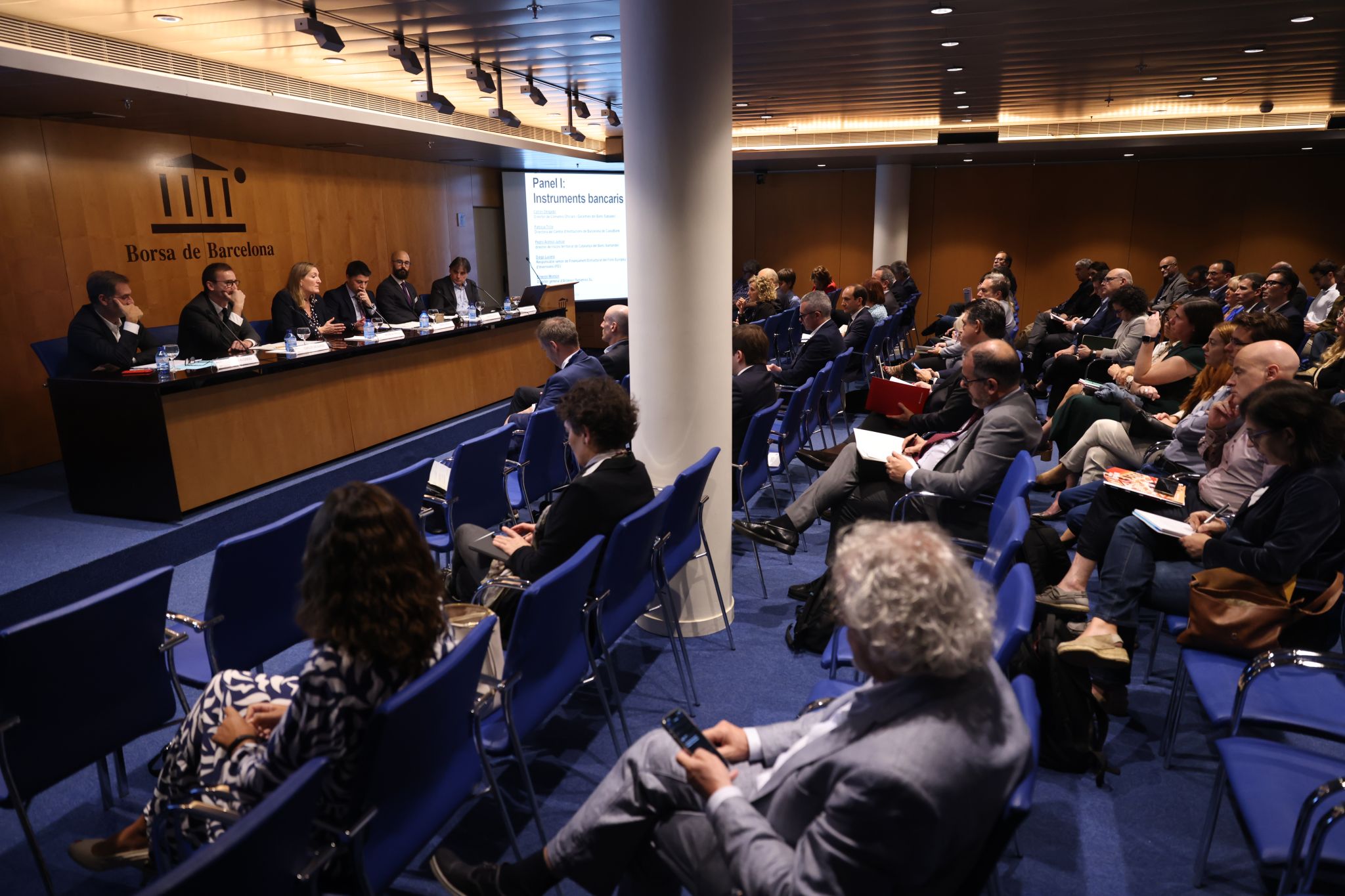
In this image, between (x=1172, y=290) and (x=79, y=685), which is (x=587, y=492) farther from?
(x=1172, y=290)

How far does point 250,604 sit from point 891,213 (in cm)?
1370

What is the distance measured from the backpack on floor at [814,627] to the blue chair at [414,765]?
1.91 meters

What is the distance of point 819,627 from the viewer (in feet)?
11.9

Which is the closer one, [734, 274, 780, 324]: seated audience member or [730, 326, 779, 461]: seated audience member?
[730, 326, 779, 461]: seated audience member

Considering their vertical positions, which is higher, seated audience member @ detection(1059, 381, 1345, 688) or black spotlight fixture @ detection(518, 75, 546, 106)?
black spotlight fixture @ detection(518, 75, 546, 106)

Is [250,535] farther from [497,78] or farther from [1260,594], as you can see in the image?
[497,78]

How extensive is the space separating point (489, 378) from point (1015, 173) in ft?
36.4

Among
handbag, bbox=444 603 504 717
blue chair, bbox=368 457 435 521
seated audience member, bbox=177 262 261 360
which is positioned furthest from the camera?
seated audience member, bbox=177 262 261 360

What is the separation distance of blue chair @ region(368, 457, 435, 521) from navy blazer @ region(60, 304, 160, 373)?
2998mm

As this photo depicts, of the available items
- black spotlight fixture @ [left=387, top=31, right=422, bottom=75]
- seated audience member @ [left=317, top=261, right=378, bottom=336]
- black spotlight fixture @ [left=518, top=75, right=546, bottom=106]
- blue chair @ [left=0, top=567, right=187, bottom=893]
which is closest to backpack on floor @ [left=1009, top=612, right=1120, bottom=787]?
blue chair @ [left=0, top=567, right=187, bottom=893]

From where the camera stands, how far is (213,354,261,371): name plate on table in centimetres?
537

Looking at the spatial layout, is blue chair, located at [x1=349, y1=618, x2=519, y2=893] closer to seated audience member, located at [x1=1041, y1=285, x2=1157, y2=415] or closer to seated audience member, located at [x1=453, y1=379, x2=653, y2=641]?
seated audience member, located at [x1=453, y1=379, x2=653, y2=641]

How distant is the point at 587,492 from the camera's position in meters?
2.85

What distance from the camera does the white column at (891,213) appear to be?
14.3 m
